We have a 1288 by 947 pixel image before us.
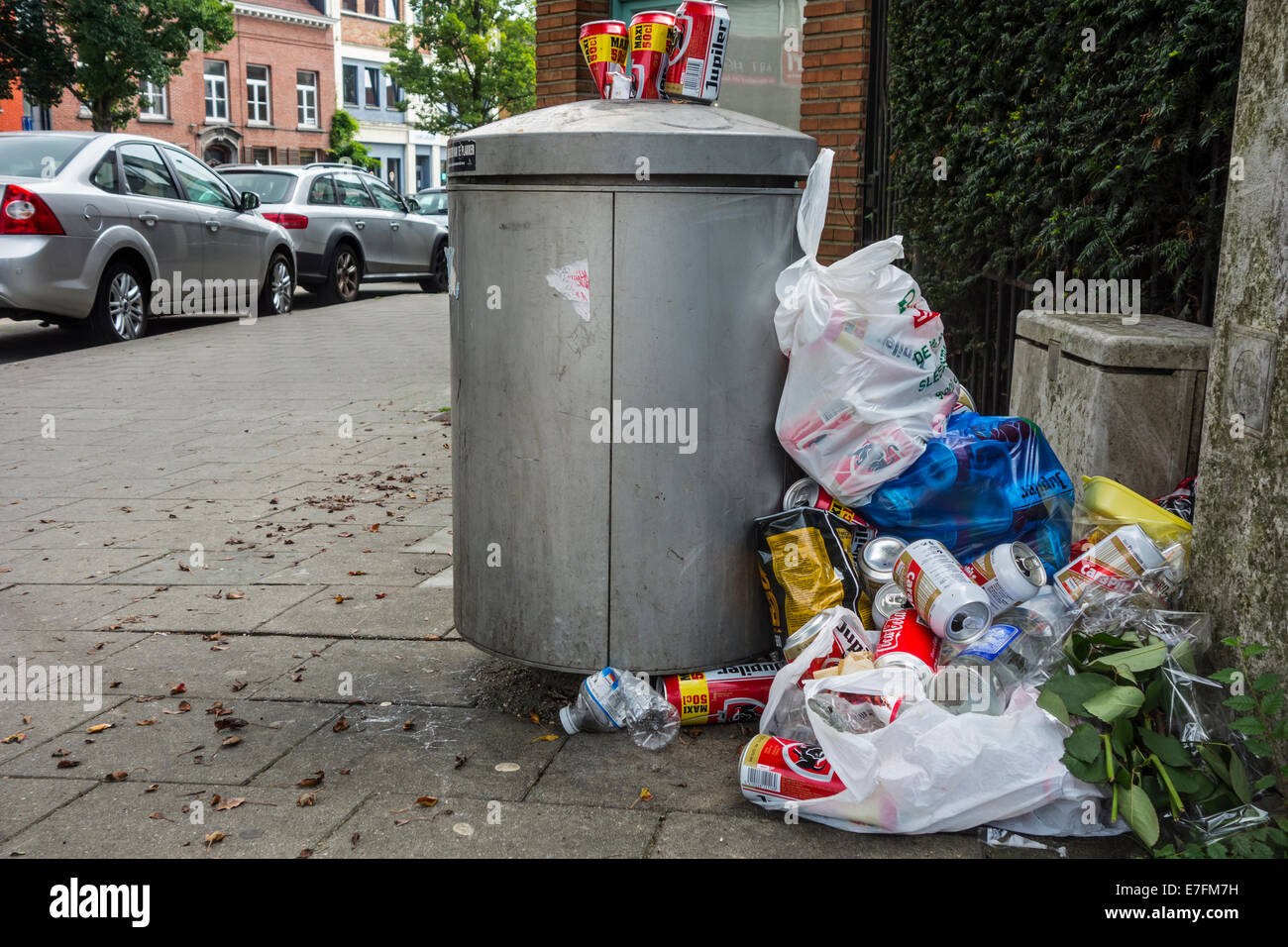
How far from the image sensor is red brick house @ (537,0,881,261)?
739 centimetres

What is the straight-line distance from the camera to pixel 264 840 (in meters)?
2.57

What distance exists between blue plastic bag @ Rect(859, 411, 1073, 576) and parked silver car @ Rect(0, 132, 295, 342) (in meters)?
8.72

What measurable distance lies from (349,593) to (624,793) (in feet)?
6.34

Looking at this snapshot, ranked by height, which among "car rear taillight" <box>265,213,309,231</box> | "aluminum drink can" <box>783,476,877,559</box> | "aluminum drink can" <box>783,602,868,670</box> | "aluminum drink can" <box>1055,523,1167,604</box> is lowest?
"aluminum drink can" <box>783,602,868,670</box>

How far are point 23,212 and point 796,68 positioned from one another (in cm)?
629

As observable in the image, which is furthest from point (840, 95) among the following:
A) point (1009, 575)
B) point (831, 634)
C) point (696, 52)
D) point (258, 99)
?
point (258, 99)

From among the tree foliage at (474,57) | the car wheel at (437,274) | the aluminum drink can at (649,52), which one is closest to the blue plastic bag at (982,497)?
the aluminum drink can at (649,52)

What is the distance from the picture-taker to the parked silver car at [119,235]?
9.66m

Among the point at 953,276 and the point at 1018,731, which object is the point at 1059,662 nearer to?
the point at 1018,731

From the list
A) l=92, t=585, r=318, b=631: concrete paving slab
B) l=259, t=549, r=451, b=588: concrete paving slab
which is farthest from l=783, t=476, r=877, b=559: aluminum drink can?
l=92, t=585, r=318, b=631: concrete paving slab

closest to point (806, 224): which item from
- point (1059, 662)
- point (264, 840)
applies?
point (1059, 662)

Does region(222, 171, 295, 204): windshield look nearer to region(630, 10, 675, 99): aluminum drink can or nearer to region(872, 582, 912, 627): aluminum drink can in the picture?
region(630, 10, 675, 99): aluminum drink can

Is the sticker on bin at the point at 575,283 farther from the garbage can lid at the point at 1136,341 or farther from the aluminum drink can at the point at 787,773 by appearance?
the garbage can lid at the point at 1136,341

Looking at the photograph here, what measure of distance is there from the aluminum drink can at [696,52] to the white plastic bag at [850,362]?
401 millimetres
